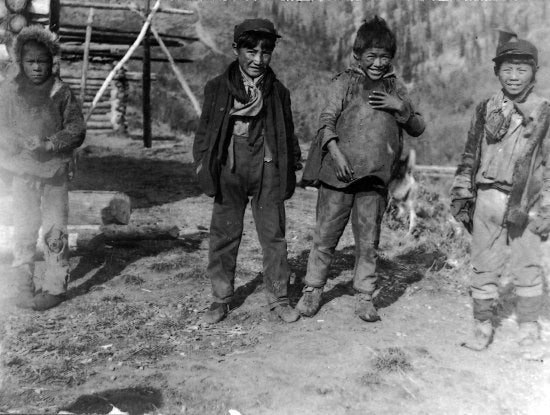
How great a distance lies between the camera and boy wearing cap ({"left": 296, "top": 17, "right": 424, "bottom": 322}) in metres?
3.98

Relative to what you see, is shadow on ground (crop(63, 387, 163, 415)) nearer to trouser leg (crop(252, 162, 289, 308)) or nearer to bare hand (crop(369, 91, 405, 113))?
trouser leg (crop(252, 162, 289, 308))

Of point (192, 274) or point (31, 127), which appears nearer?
point (31, 127)

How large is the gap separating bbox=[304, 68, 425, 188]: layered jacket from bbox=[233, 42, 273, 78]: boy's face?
0.54 metres

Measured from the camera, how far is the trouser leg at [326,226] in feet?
13.8

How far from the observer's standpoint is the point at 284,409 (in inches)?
122

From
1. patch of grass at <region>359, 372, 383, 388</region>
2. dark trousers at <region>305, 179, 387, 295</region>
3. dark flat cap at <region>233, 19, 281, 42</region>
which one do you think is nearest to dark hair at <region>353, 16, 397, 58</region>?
dark flat cap at <region>233, 19, 281, 42</region>

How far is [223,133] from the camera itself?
4.01m

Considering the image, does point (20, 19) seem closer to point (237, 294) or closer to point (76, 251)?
point (76, 251)

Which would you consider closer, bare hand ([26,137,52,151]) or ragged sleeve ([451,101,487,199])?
ragged sleeve ([451,101,487,199])

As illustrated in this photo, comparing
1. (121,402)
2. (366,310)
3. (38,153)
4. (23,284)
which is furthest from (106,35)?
(121,402)

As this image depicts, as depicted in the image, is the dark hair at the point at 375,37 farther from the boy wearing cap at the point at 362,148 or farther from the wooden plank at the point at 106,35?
the wooden plank at the point at 106,35

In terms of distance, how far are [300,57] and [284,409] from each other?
20.5 meters

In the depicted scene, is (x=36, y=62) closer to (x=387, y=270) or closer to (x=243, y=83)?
(x=243, y=83)

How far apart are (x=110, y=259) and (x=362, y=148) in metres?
3.06
